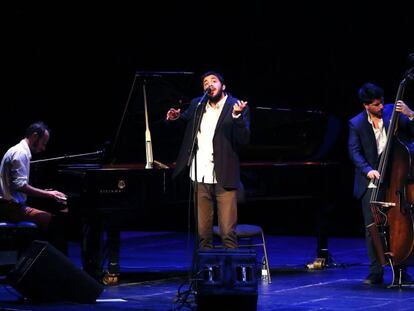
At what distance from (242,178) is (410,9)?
2.92 metres

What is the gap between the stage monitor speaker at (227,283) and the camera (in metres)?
5.34

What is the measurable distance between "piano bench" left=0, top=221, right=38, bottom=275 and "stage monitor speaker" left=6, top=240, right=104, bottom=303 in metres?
1.66

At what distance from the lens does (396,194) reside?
657 cm

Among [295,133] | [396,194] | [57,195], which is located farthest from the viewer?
[295,133]

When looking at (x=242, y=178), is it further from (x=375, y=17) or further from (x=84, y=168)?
(x=375, y=17)

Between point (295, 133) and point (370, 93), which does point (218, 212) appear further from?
point (295, 133)

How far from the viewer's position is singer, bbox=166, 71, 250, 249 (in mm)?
6816

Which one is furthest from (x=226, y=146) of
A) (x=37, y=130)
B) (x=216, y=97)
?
(x=37, y=130)

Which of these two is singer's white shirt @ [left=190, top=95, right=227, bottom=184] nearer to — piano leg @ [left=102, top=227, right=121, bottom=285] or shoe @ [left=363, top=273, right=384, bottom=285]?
piano leg @ [left=102, top=227, right=121, bottom=285]

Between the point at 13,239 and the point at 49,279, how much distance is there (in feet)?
6.14

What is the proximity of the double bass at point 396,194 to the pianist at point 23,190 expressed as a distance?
2666 millimetres

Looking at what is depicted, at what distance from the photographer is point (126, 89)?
35.8 feet

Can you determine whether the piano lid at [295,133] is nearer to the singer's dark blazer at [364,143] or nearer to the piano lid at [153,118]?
the piano lid at [153,118]

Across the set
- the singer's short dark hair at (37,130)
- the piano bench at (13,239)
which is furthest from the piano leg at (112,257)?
the singer's short dark hair at (37,130)
